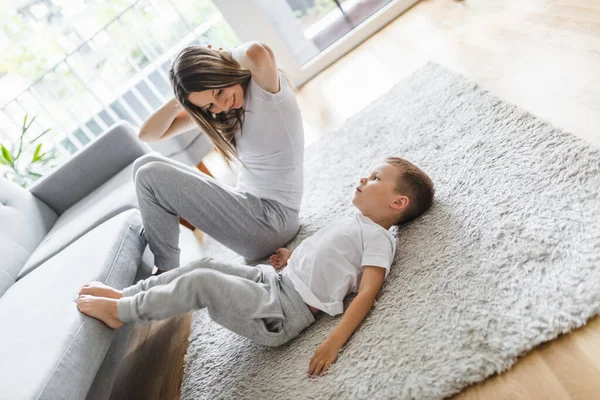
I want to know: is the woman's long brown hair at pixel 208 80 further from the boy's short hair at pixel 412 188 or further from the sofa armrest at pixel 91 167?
the sofa armrest at pixel 91 167

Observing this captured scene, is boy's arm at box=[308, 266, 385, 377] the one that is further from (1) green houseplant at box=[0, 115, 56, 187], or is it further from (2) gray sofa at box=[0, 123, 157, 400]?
(1) green houseplant at box=[0, 115, 56, 187]

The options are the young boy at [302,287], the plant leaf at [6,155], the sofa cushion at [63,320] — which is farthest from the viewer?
the plant leaf at [6,155]

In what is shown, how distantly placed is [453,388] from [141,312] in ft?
2.58

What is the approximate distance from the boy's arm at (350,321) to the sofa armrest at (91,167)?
1.63m

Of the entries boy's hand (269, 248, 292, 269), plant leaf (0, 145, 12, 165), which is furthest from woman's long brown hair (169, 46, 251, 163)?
plant leaf (0, 145, 12, 165)

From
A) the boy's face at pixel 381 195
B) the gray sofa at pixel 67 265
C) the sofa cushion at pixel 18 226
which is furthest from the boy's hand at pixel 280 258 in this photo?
the sofa cushion at pixel 18 226

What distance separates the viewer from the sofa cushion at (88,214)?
1.86m

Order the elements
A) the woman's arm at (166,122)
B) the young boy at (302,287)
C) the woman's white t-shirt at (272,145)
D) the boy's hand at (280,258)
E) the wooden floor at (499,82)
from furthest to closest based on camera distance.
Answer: the woman's arm at (166,122), the boy's hand at (280,258), the woman's white t-shirt at (272,145), the young boy at (302,287), the wooden floor at (499,82)

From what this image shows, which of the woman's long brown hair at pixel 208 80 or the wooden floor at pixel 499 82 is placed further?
the woman's long brown hair at pixel 208 80

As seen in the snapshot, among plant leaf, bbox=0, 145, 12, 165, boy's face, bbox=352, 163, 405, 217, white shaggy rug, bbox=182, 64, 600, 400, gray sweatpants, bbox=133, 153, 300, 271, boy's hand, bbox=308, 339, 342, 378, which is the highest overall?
plant leaf, bbox=0, 145, 12, 165

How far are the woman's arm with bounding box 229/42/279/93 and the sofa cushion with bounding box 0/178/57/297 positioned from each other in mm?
1298

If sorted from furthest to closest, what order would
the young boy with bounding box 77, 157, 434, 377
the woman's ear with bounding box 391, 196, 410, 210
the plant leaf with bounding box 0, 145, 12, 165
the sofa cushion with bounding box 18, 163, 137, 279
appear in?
1. the plant leaf with bounding box 0, 145, 12, 165
2. the sofa cushion with bounding box 18, 163, 137, 279
3. the woman's ear with bounding box 391, 196, 410, 210
4. the young boy with bounding box 77, 157, 434, 377

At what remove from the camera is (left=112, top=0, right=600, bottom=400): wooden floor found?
2.86ft

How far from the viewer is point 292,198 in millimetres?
1591
